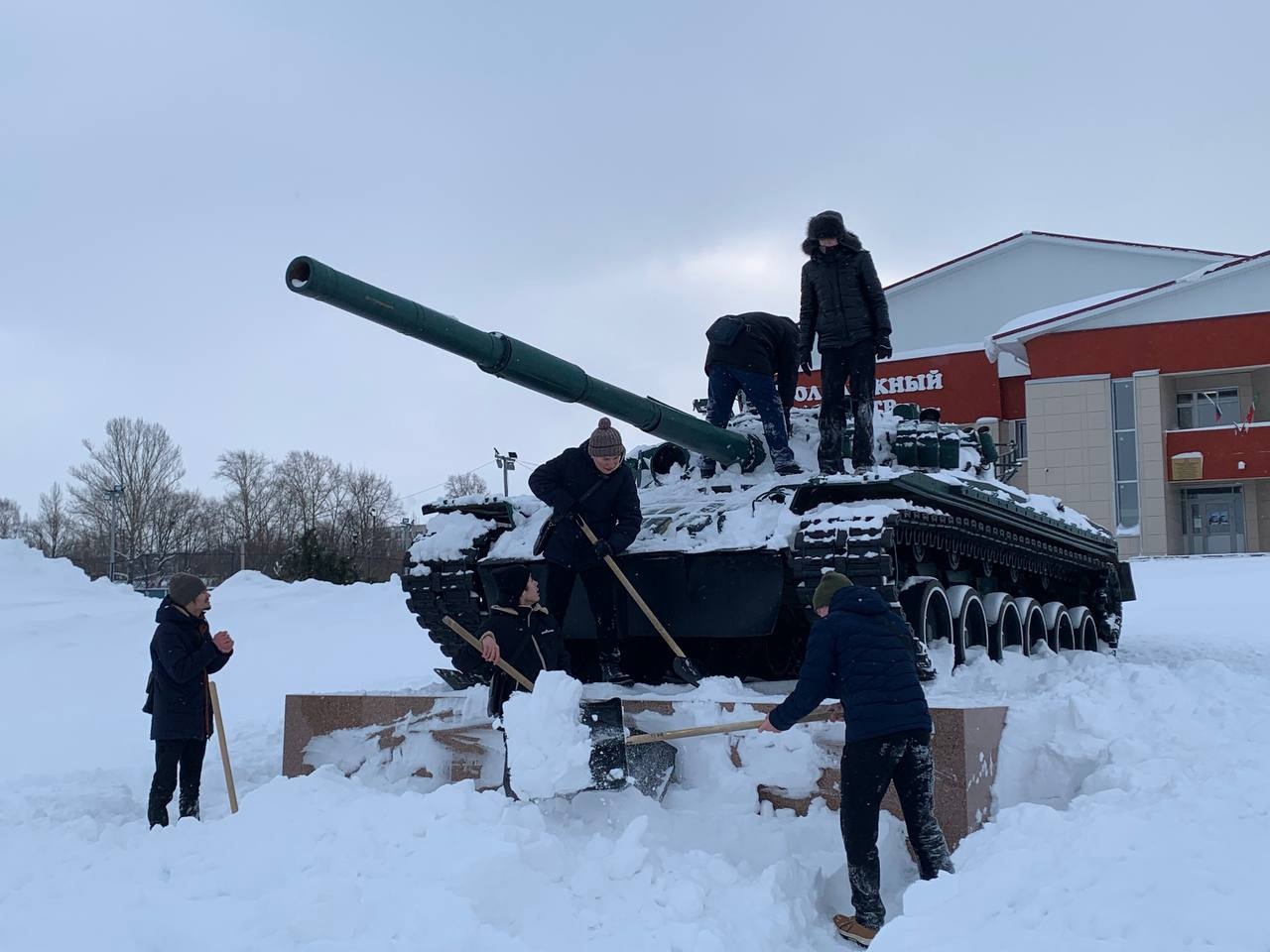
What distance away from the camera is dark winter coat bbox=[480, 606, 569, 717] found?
6.32 meters

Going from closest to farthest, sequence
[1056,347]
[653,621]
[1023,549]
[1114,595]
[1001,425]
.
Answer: [653,621] < [1023,549] < [1114,595] < [1056,347] < [1001,425]

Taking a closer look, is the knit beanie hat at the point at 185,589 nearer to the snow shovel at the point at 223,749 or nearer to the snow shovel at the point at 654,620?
the snow shovel at the point at 223,749

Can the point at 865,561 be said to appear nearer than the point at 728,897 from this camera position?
No

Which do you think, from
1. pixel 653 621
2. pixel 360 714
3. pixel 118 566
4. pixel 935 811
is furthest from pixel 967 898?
pixel 118 566

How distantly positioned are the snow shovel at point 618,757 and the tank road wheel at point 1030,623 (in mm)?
4238

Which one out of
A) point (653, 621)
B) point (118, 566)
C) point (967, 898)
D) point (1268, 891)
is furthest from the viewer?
point (118, 566)

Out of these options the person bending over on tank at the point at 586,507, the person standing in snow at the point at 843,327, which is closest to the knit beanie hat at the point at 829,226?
the person standing in snow at the point at 843,327

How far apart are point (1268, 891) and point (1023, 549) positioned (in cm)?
554

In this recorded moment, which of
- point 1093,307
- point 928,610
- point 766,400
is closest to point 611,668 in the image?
point 928,610

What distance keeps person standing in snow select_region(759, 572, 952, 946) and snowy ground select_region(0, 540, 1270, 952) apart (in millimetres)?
176

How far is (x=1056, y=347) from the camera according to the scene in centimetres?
2839

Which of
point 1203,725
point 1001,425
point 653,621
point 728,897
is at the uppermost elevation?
point 1001,425

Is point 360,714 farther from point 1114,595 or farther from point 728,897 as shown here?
point 1114,595

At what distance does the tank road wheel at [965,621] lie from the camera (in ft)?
25.1
